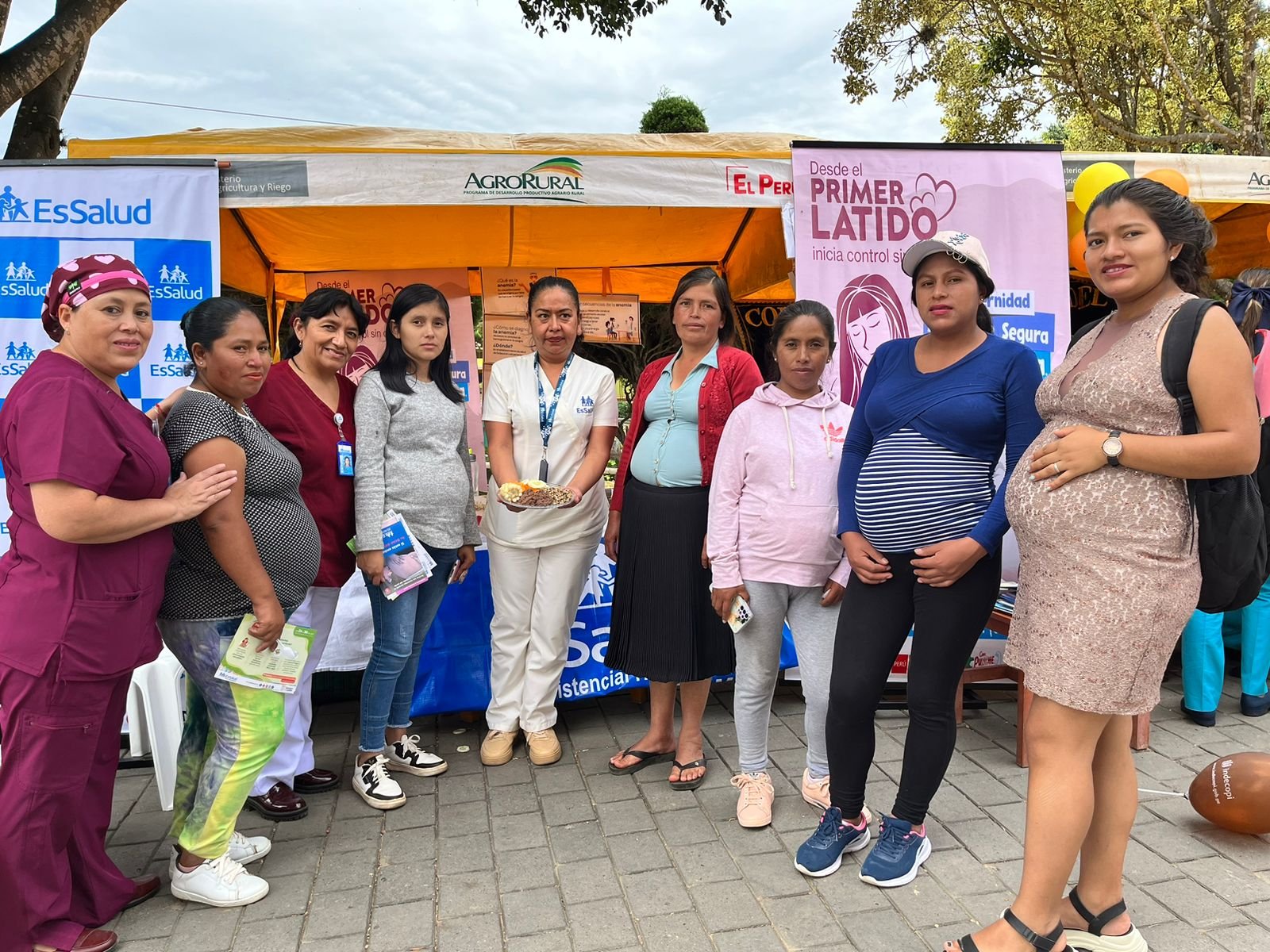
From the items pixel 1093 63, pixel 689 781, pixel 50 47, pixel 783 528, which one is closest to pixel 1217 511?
pixel 783 528

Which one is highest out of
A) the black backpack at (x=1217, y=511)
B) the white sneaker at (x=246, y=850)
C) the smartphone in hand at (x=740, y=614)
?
the black backpack at (x=1217, y=511)

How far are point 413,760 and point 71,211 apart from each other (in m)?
2.74

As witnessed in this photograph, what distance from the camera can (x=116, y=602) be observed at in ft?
7.25

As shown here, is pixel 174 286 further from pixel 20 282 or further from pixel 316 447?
pixel 316 447

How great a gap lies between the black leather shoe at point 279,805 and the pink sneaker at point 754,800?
5.16ft

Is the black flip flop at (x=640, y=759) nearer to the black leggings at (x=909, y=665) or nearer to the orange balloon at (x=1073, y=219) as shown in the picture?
the black leggings at (x=909, y=665)

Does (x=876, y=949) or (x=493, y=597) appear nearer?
(x=876, y=949)

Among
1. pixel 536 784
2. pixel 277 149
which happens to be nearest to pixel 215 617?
pixel 536 784

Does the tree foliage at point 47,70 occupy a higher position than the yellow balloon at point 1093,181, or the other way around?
the tree foliage at point 47,70

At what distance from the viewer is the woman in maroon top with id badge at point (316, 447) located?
9.68 feet

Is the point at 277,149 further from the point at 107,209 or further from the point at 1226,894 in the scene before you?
the point at 1226,894

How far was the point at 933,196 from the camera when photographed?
422 cm

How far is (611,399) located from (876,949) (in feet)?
6.97

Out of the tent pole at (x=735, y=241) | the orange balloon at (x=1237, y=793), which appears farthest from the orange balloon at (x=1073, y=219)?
the orange balloon at (x=1237, y=793)
